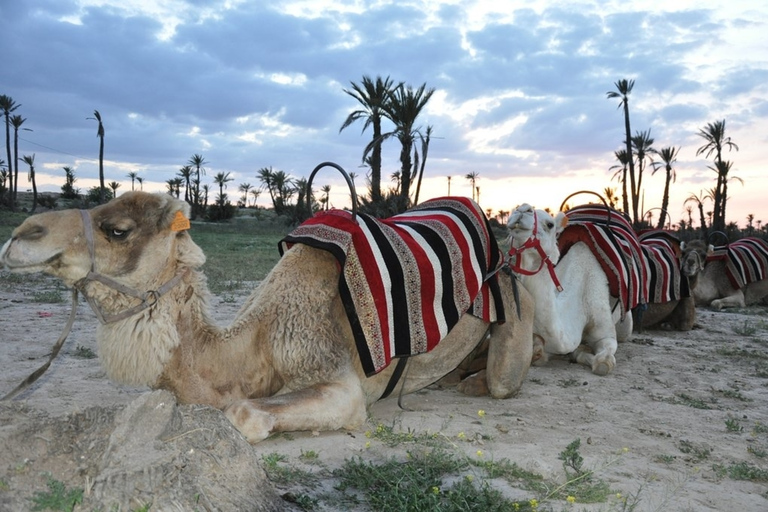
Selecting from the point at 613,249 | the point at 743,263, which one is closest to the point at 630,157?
the point at 743,263

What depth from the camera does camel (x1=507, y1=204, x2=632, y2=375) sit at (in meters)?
5.25

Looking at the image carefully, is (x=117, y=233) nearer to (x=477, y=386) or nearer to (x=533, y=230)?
(x=477, y=386)

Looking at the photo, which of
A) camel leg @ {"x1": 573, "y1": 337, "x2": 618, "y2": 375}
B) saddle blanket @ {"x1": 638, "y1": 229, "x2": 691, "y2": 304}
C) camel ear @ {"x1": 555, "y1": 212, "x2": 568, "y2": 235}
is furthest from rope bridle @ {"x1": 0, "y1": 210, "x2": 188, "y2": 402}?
saddle blanket @ {"x1": 638, "y1": 229, "x2": 691, "y2": 304}

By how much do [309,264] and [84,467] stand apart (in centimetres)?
183

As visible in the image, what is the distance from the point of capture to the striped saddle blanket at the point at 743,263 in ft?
39.7

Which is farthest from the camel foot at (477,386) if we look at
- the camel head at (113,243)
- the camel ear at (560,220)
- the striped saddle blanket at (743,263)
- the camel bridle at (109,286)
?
the striped saddle blanket at (743,263)

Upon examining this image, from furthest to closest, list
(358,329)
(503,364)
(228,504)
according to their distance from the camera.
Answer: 1. (503,364)
2. (358,329)
3. (228,504)

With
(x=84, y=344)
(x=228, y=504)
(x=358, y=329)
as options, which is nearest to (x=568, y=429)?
(x=358, y=329)

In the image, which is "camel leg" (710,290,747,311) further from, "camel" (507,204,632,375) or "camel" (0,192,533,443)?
"camel" (0,192,533,443)

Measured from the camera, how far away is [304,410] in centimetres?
345

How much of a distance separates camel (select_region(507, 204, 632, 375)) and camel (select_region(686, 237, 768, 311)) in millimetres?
5626

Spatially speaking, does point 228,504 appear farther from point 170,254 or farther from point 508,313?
point 508,313

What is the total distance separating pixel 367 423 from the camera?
13.4ft

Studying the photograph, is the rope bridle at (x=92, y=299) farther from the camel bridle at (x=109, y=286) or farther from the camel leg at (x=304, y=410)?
the camel leg at (x=304, y=410)
